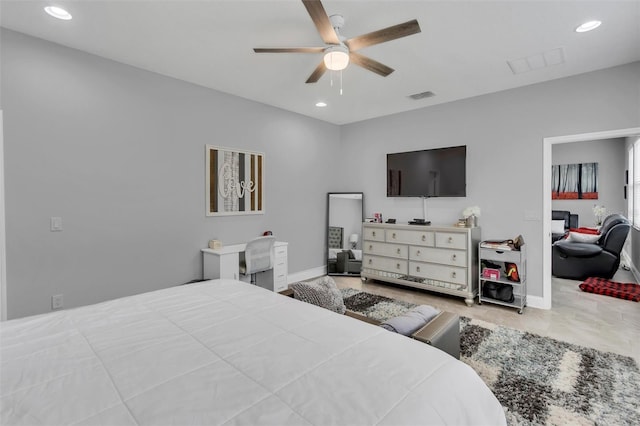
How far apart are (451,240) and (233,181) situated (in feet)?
9.96

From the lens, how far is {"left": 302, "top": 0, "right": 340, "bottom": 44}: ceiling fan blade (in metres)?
1.88

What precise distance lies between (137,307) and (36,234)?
1.76 m

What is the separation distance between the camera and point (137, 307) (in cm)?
184

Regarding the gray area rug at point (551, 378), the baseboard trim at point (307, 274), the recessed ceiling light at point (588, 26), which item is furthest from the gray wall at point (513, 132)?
the baseboard trim at point (307, 274)

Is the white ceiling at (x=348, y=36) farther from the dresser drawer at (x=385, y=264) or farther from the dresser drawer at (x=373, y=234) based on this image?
the dresser drawer at (x=385, y=264)

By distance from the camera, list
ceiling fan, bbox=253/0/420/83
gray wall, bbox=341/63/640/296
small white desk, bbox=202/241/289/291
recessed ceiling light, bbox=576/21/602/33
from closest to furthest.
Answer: ceiling fan, bbox=253/0/420/83
recessed ceiling light, bbox=576/21/602/33
gray wall, bbox=341/63/640/296
small white desk, bbox=202/241/289/291

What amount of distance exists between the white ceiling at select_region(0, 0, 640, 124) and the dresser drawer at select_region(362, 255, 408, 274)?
245 cm

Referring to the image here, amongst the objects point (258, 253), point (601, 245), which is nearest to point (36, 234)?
point (258, 253)

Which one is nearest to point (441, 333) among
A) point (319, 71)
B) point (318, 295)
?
point (318, 295)

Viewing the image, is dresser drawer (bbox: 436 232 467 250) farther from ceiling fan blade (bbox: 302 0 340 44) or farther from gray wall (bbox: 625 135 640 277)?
gray wall (bbox: 625 135 640 277)

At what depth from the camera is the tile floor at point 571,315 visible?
2.91 metres

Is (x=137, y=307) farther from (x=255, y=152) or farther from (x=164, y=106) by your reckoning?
(x=255, y=152)

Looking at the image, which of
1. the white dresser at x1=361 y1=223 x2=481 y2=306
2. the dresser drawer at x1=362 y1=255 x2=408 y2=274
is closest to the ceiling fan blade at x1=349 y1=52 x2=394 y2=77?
the white dresser at x1=361 y1=223 x2=481 y2=306

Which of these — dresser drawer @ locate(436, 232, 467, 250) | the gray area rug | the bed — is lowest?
the gray area rug
